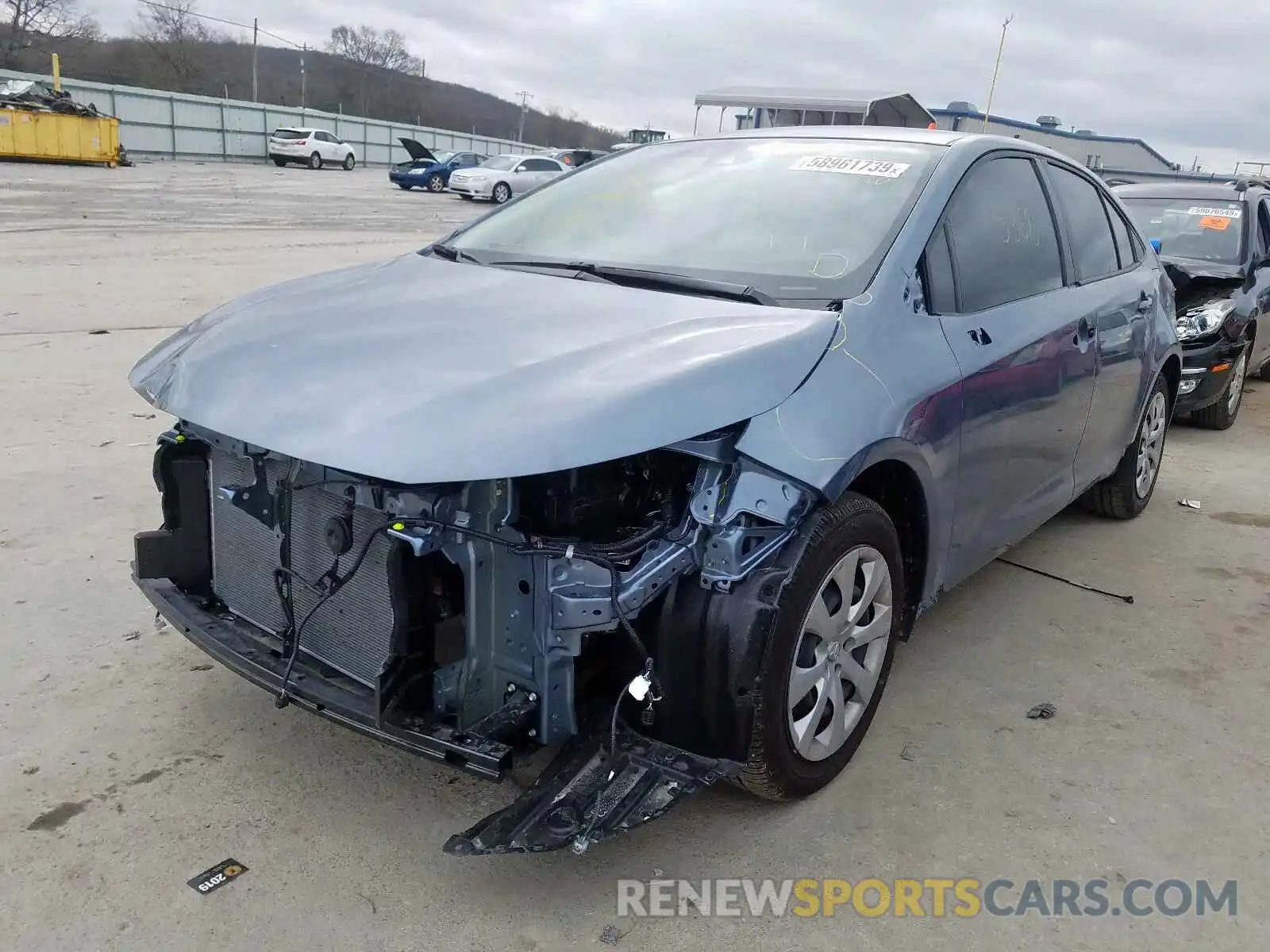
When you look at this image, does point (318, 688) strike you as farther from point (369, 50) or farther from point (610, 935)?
point (369, 50)

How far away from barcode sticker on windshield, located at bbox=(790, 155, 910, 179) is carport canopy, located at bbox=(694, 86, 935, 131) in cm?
604

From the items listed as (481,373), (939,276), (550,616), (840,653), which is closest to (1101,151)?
(939,276)

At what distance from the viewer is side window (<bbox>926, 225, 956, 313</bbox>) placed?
301 cm

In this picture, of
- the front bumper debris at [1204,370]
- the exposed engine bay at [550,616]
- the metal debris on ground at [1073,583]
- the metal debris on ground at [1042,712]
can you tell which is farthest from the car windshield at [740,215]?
the front bumper debris at [1204,370]

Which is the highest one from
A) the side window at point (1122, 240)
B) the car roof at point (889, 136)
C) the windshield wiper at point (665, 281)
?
the car roof at point (889, 136)

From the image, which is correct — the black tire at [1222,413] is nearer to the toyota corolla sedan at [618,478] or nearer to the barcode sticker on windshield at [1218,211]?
the barcode sticker on windshield at [1218,211]

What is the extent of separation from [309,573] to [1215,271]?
699 centimetres

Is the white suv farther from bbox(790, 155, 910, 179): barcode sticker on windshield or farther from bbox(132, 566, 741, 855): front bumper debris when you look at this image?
bbox(132, 566, 741, 855): front bumper debris

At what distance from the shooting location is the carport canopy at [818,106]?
373 inches

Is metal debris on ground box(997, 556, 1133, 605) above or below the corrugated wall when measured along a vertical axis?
below

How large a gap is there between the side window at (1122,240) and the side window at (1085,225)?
6cm

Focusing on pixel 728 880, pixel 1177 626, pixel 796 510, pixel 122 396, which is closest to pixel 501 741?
pixel 728 880

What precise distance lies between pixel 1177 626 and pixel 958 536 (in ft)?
4.68

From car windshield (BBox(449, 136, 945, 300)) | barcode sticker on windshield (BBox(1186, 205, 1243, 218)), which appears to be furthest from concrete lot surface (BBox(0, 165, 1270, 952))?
barcode sticker on windshield (BBox(1186, 205, 1243, 218))
